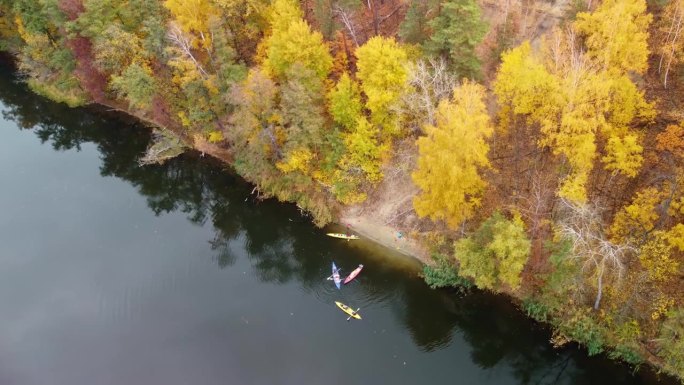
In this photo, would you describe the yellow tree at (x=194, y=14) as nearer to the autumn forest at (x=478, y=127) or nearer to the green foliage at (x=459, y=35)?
the autumn forest at (x=478, y=127)

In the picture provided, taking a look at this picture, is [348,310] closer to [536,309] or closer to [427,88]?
[536,309]

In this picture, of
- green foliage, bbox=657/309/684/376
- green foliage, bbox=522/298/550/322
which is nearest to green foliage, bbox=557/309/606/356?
green foliage, bbox=522/298/550/322

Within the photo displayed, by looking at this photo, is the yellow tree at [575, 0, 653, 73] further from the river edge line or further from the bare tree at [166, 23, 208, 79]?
the bare tree at [166, 23, 208, 79]

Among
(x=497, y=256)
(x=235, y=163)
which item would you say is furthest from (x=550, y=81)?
(x=235, y=163)

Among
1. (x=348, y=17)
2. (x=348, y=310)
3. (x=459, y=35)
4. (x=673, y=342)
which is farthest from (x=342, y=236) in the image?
(x=673, y=342)

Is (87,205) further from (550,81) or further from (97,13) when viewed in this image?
(550,81)

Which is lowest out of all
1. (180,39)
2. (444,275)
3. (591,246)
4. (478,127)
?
(444,275)

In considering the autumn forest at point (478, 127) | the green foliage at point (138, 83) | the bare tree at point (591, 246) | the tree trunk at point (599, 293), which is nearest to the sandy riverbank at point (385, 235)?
the autumn forest at point (478, 127)
